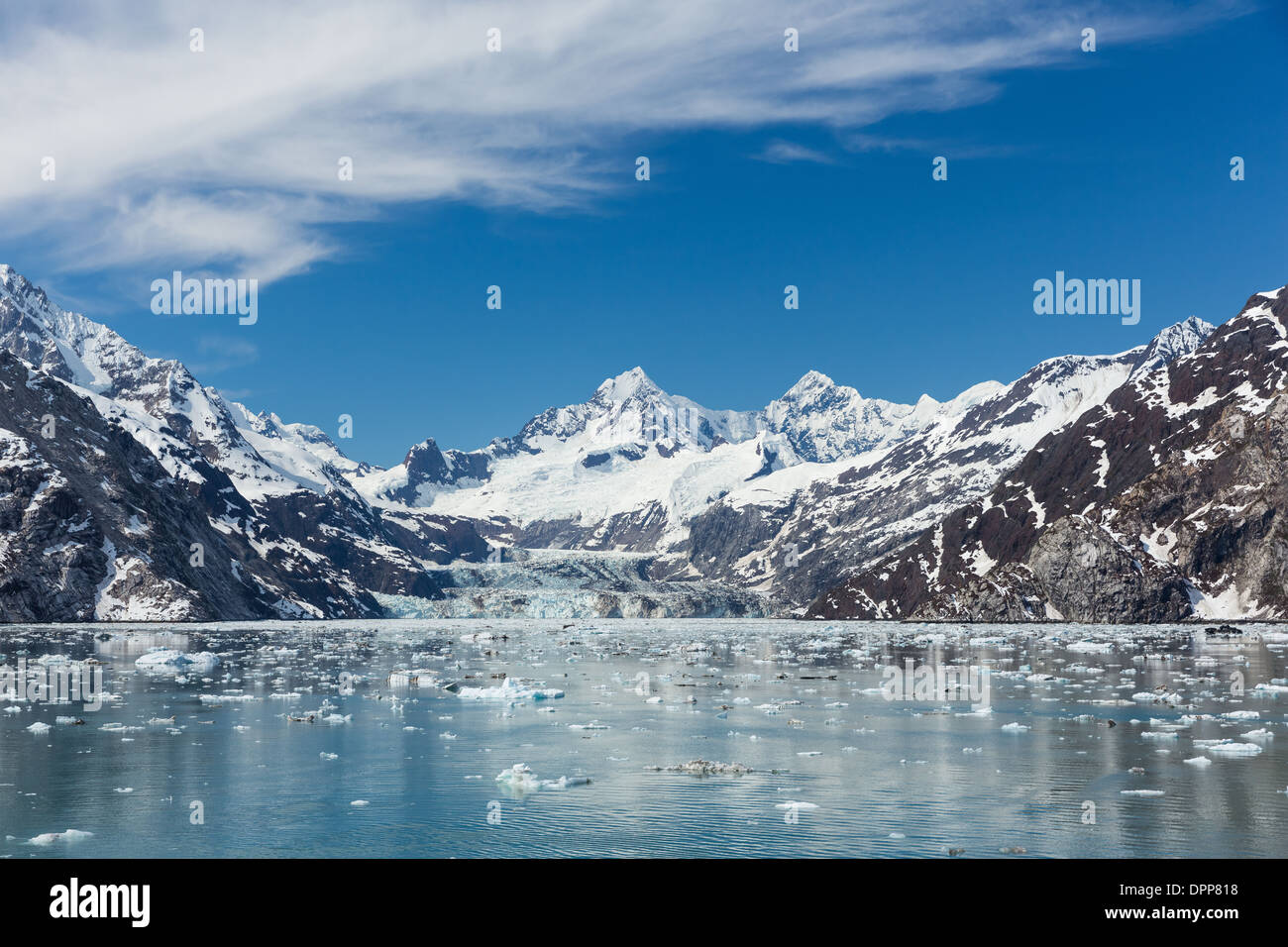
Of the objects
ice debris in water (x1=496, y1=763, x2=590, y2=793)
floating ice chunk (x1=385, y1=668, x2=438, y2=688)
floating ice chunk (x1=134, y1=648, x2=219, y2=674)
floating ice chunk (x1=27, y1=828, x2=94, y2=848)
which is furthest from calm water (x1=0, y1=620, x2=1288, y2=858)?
floating ice chunk (x1=134, y1=648, x2=219, y2=674)

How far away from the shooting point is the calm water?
29.9 metres

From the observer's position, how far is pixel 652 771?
132ft

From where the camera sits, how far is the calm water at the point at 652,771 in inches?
1177

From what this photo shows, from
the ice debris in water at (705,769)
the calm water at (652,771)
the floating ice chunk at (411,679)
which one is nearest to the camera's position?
the calm water at (652,771)

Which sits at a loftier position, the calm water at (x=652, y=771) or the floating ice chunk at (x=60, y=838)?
the floating ice chunk at (x=60, y=838)

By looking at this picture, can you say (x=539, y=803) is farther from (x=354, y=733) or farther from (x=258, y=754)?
(x=354, y=733)

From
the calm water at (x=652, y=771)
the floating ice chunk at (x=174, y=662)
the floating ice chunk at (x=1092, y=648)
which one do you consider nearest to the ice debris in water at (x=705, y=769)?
the calm water at (x=652, y=771)

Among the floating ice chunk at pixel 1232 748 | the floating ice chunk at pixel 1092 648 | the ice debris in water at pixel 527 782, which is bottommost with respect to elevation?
the floating ice chunk at pixel 1092 648

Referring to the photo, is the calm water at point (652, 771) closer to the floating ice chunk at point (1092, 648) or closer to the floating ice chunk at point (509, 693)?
the floating ice chunk at point (509, 693)
